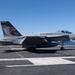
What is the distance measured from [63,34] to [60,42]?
2.40 meters

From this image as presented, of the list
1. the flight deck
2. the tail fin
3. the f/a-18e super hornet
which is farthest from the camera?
the tail fin

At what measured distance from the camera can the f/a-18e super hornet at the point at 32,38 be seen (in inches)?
1176

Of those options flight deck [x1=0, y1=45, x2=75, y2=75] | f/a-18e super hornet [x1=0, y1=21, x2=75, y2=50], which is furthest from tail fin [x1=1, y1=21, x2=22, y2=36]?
flight deck [x1=0, y1=45, x2=75, y2=75]

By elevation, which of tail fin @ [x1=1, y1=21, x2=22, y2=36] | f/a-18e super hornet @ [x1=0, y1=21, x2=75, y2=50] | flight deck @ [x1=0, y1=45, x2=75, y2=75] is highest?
tail fin @ [x1=1, y1=21, x2=22, y2=36]

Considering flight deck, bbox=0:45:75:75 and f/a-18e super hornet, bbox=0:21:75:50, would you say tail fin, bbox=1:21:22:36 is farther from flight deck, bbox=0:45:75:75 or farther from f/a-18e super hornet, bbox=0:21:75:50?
flight deck, bbox=0:45:75:75

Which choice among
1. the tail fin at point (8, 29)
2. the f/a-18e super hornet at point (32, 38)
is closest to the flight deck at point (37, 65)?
the f/a-18e super hornet at point (32, 38)

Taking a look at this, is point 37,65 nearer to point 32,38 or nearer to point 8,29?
point 32,38

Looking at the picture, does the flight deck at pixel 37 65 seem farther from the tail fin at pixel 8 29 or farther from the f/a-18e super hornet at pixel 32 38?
the tail fin at pixel 8 29

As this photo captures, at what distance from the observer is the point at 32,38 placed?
2955cm

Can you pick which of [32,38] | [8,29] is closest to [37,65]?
[32,38]

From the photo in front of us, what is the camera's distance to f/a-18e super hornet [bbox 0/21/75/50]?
29.9m

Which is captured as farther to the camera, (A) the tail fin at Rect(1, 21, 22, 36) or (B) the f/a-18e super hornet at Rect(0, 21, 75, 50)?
(A) the tail fin at Rect(1, 21, 22, 36)

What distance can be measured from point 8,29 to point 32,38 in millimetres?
3753

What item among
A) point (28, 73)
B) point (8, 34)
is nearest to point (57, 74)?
point (28, 73)
